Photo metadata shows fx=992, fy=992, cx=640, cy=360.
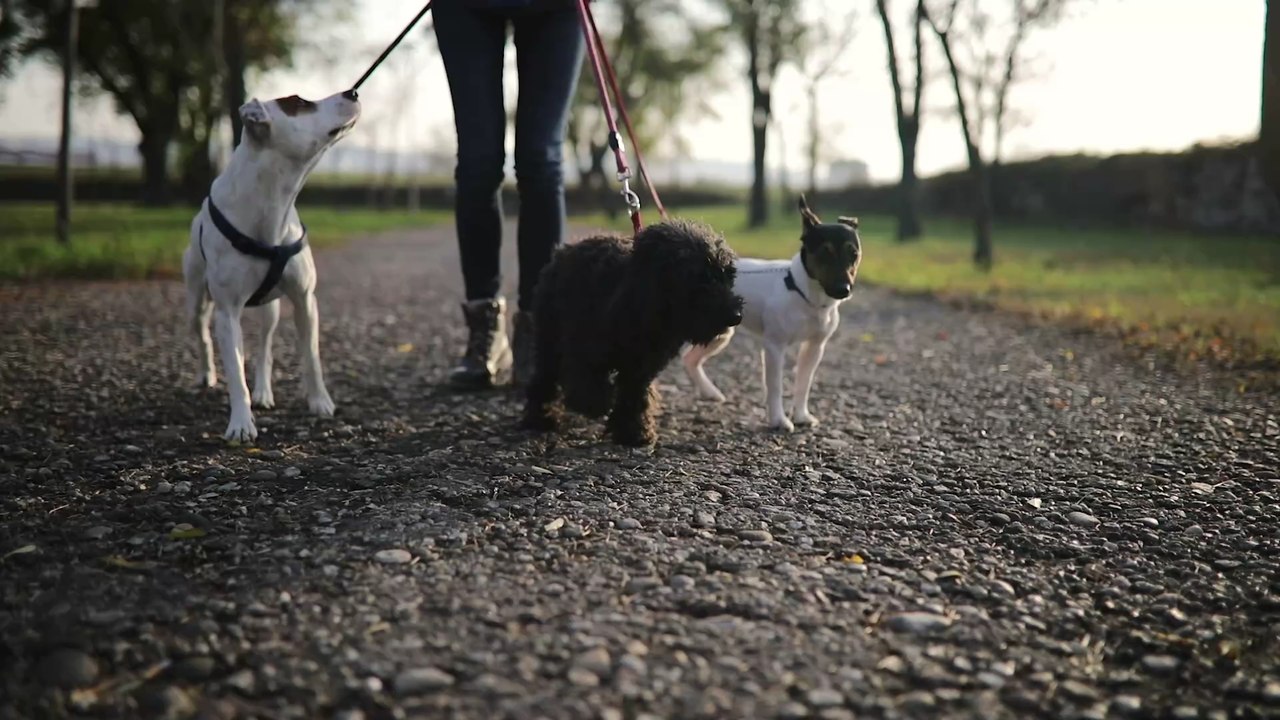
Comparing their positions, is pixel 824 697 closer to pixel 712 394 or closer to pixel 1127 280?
pixel 712 394

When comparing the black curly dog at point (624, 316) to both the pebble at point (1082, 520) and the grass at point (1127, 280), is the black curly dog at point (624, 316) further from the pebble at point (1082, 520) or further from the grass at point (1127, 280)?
the pebble at point (1082, 520)

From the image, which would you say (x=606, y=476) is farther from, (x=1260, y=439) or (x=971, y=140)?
(x=971, y=140)

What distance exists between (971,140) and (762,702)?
15650 mm

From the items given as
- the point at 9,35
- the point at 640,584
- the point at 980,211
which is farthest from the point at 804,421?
the point at 9,35

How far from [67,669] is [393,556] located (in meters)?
0.88

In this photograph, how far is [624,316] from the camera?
395 cm

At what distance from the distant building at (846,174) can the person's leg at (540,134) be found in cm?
4056

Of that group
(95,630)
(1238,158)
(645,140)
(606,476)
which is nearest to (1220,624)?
(606,476)

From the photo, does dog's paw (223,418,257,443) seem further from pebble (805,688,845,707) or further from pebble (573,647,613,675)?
pebble (805,688,845,707)

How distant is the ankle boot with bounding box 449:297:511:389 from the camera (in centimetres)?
536

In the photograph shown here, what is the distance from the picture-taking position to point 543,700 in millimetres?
2059

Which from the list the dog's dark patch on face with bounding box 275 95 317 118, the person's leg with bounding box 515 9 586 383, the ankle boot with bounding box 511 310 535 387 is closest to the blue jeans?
the person's leg with bounding box 515 9 586 383

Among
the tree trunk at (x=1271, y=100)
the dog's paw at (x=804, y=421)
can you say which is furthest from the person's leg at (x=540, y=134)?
the tree trunk at (x=1271, y=100)

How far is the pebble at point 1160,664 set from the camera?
7.55 ft
